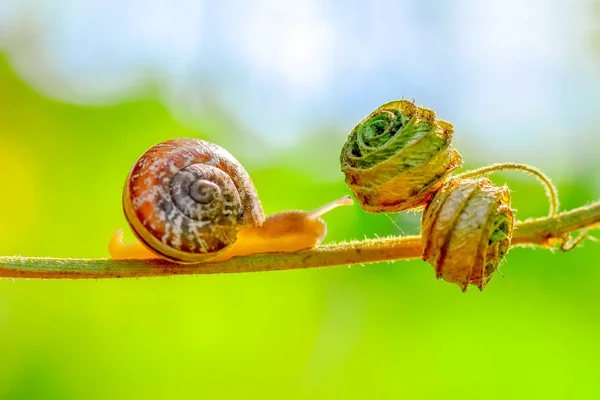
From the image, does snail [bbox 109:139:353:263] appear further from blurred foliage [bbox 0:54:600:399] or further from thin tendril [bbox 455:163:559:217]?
blurred foliage [bbox 0:54:600:399]

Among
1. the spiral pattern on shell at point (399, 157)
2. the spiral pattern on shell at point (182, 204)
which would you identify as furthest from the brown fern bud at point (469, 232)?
the spiral pattern on shell at point (182, 204)

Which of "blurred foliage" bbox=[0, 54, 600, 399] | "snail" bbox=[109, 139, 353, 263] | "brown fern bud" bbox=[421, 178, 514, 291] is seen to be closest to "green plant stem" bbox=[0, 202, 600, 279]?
"snail" bbox=[109, 139, 353, 263]

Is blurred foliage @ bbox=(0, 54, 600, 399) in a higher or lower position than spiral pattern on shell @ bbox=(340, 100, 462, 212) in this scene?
lower

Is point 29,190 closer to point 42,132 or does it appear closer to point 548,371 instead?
point 42,132

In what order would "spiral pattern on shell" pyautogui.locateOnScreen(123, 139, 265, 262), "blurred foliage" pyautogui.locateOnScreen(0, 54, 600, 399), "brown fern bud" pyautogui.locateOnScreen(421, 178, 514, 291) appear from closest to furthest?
"brown fern bud" pyautogui.locateOnScreen(421, 178, 514, 291)
"spiral pattern on shell" pyautogui.locateOnScreen(123, 139, 265, 262)
"blurred foliage" pyautogui.locateOnScreen(0, 54, 600, 399)

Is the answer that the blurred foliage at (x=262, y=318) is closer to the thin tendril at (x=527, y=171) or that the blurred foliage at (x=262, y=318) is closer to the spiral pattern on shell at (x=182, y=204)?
the thin tendril at (x=527, y=171)

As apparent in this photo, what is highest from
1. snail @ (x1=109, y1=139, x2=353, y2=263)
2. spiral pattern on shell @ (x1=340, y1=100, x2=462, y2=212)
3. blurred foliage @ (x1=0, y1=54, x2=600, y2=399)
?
spiral pattern on shell @ (x1=340, y1=100, x2=462, y2=212)

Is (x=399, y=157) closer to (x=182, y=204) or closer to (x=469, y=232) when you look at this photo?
(x=469, y=232)
